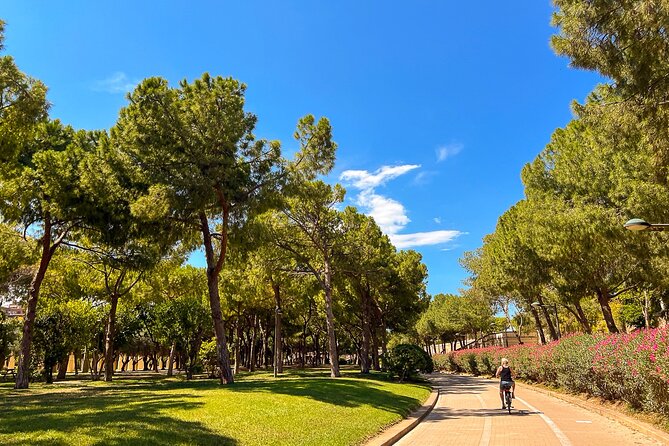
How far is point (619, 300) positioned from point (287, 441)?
49.0m

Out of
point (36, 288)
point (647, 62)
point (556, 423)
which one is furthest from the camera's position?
point (36, 288)

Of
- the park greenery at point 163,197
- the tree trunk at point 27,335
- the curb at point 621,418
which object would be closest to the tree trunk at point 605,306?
the curb at point 621,418

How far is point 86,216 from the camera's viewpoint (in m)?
A: 16.8

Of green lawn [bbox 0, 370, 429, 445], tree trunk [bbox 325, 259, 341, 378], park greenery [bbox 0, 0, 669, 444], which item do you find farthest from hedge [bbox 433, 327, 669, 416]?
tree trunk [bbox 325, 259, 341, 378]

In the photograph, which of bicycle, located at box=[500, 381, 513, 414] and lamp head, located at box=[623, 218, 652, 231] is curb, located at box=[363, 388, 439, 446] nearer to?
bicycle, located at box=[500, 381, 513, 414]

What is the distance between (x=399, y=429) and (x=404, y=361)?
1439 centimetres

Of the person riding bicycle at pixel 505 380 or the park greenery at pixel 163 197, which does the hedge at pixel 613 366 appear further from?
the park greenery at pixel 163 197

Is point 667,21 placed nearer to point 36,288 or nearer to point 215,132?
point 215,132

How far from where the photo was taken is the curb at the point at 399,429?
895 cm

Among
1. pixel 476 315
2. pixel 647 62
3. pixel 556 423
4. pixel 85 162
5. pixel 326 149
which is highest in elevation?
pixel 326 149

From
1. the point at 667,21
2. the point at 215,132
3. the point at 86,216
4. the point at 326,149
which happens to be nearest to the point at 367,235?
the point at 326,149

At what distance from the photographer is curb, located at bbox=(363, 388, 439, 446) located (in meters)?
8.95

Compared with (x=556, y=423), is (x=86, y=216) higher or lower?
higher

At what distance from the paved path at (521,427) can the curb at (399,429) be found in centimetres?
16
